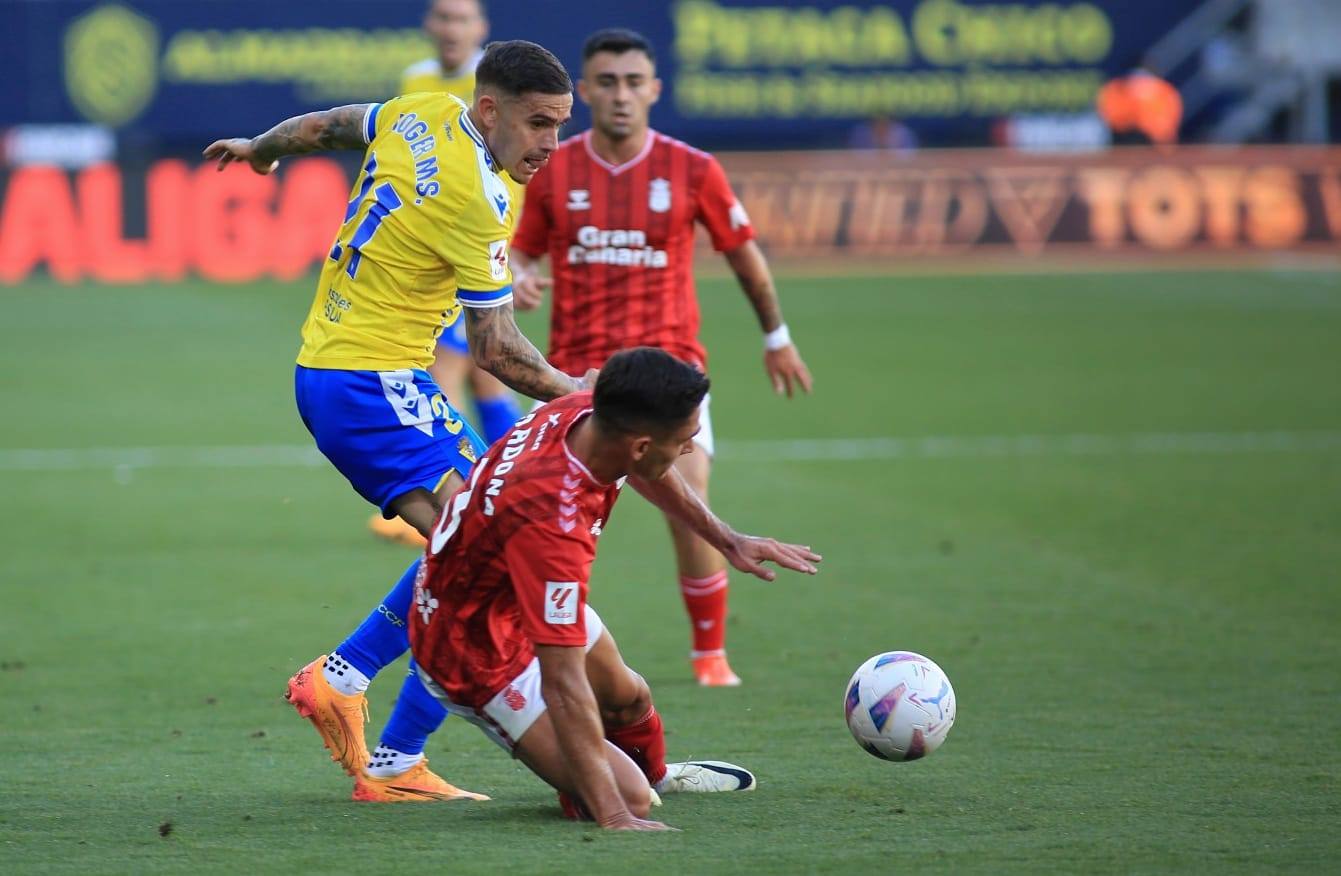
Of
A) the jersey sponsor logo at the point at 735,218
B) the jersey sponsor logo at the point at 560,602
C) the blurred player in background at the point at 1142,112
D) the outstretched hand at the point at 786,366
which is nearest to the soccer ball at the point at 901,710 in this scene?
the jersey sponsor logo at the point at 560,602

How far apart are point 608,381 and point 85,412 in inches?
407

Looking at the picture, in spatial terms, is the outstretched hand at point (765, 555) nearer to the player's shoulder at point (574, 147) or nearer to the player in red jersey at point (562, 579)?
the player in red jersey at point (562, 579)

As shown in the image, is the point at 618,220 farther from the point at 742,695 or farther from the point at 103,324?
the point at 103,324

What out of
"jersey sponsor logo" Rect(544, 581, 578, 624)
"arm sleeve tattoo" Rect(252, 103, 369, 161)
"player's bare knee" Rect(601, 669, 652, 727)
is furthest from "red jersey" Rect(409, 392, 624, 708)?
"arm sleeve tattoo" Rect(252, 103, 369, 161)

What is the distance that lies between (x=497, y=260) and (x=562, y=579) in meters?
1.10

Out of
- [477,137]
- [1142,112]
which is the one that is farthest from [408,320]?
[1142,112]

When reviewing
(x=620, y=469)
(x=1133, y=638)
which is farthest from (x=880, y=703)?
(x=1133, y=638)

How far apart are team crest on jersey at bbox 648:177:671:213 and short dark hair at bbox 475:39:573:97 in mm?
1929

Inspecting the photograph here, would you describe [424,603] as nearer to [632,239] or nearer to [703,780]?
[703,780]

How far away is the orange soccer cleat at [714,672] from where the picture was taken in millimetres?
6883

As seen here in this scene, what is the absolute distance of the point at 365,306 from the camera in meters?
5.53

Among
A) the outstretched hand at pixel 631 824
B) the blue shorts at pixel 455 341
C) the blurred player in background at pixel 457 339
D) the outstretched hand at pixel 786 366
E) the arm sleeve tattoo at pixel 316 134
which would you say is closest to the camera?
the outstretched hand at pixel 631 824

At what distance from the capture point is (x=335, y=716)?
5.39m

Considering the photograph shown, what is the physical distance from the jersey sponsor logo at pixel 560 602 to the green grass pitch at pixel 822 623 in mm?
552
